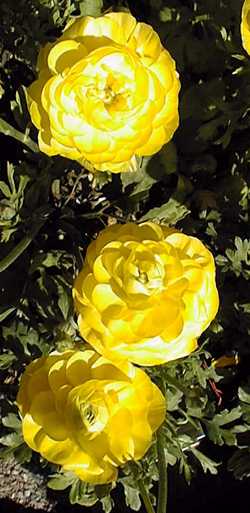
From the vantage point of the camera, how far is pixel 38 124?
1.26 m

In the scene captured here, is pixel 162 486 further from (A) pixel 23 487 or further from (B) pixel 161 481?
(A) pixel 23 487

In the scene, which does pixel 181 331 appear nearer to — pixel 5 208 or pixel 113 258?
pixel 113 258

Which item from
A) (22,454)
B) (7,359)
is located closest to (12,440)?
(22,454)

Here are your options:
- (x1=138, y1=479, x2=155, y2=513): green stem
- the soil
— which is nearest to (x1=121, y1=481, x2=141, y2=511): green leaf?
(x1=138, y1=479, x2=155, y2=513): green stem

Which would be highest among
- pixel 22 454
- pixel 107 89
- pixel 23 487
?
pixel 107 89

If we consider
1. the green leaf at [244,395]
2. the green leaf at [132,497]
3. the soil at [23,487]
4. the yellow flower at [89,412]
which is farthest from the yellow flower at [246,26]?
the soil at [23,487]

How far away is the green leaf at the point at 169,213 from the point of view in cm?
169

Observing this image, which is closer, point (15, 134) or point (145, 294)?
point (145, 294)

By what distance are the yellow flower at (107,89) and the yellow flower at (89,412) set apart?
0.83ft

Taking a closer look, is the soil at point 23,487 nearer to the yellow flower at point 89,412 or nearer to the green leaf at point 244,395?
the green leaf at point 244,395

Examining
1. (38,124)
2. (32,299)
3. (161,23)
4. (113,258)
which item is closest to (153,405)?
(113,258)

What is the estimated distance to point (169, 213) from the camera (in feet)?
5.61

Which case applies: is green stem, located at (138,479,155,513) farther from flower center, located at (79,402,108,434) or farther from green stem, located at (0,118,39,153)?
green stem, located at (0,118,39,153)

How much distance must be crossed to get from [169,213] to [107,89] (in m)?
0.49
